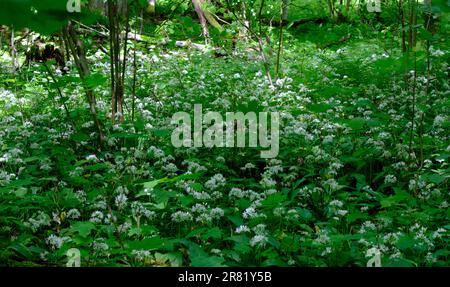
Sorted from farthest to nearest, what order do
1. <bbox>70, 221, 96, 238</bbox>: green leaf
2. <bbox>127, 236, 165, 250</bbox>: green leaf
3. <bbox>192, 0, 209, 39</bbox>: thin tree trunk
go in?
<bbox>192, 0, 209, 39</bbox>: thin tree trunk, <bbox>70, 221, 96, 238</bbox>: green leaf, <bbox>127, 236, 165, 250</bbox>: green leaf

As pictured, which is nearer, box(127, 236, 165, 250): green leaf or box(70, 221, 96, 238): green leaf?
box(127, 236, 165, 250): green leaf

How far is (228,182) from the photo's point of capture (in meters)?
4.11

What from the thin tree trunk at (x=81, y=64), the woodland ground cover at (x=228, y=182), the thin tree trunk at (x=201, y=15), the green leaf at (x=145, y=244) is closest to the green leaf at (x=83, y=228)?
the woodland ground cover at (x=228, y=182)

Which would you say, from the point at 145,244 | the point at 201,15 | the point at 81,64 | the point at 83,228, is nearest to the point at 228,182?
the point at 83,228

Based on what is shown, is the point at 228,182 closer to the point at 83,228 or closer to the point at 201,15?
the point at 83,228

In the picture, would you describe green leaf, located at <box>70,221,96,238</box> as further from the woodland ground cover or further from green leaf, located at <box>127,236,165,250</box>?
green leaf, located at <box>127,236,165,250</box>

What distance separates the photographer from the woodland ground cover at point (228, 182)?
2.85 metres

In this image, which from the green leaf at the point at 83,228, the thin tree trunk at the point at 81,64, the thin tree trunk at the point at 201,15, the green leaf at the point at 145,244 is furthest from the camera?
the thin tree trunk at the point at 201,15

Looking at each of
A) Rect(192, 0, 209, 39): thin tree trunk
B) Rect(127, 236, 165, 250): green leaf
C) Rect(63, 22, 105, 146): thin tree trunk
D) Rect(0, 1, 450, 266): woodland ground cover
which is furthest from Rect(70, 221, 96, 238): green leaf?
Rect(192, 0, 209, 39): thin tree trunk

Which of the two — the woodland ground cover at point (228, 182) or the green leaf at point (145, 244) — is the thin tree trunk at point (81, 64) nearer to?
the woodland ground cover at point (228, 182)

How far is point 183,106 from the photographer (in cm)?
584

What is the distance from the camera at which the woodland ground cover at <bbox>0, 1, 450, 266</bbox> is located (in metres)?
2.85

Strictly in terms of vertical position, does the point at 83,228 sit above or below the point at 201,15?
below

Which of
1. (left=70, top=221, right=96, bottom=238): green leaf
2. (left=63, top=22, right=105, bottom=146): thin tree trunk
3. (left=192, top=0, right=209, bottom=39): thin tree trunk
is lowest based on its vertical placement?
(left=70, top=221, right=96, bottom=238): green leaf
